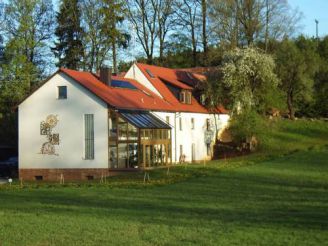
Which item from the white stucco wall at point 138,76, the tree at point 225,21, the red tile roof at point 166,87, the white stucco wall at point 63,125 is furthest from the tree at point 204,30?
the white stucco wall at point 63,125

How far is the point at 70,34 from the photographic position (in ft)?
208

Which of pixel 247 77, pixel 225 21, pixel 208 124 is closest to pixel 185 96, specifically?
pixel 208 124

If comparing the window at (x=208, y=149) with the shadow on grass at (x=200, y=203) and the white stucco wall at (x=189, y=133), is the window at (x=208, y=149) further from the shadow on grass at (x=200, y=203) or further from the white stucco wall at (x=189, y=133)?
the shadow on grass at (x=200, y=203)

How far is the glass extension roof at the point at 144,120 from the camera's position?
43750 mm

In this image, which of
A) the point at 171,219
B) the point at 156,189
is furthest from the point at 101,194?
the point at 171,219

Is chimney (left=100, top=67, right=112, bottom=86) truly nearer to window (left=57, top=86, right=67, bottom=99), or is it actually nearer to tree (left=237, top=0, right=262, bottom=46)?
window (left=57, top=86, right=67, bottom=99)

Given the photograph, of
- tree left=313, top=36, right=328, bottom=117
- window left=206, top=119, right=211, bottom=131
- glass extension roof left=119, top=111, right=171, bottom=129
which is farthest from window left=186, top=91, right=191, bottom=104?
tree left=313, top=36, right=328, bottom=117

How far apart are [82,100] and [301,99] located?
3007 cm

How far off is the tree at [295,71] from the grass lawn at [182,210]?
91.4 feet

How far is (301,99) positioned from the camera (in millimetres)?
67312

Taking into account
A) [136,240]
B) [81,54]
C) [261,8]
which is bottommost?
[136,240]

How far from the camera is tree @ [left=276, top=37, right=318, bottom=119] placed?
65750 millimetres

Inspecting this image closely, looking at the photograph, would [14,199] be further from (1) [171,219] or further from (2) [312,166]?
(2) [312,166]

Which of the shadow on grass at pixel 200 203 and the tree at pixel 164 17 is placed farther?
the tree at pixel 164 17
